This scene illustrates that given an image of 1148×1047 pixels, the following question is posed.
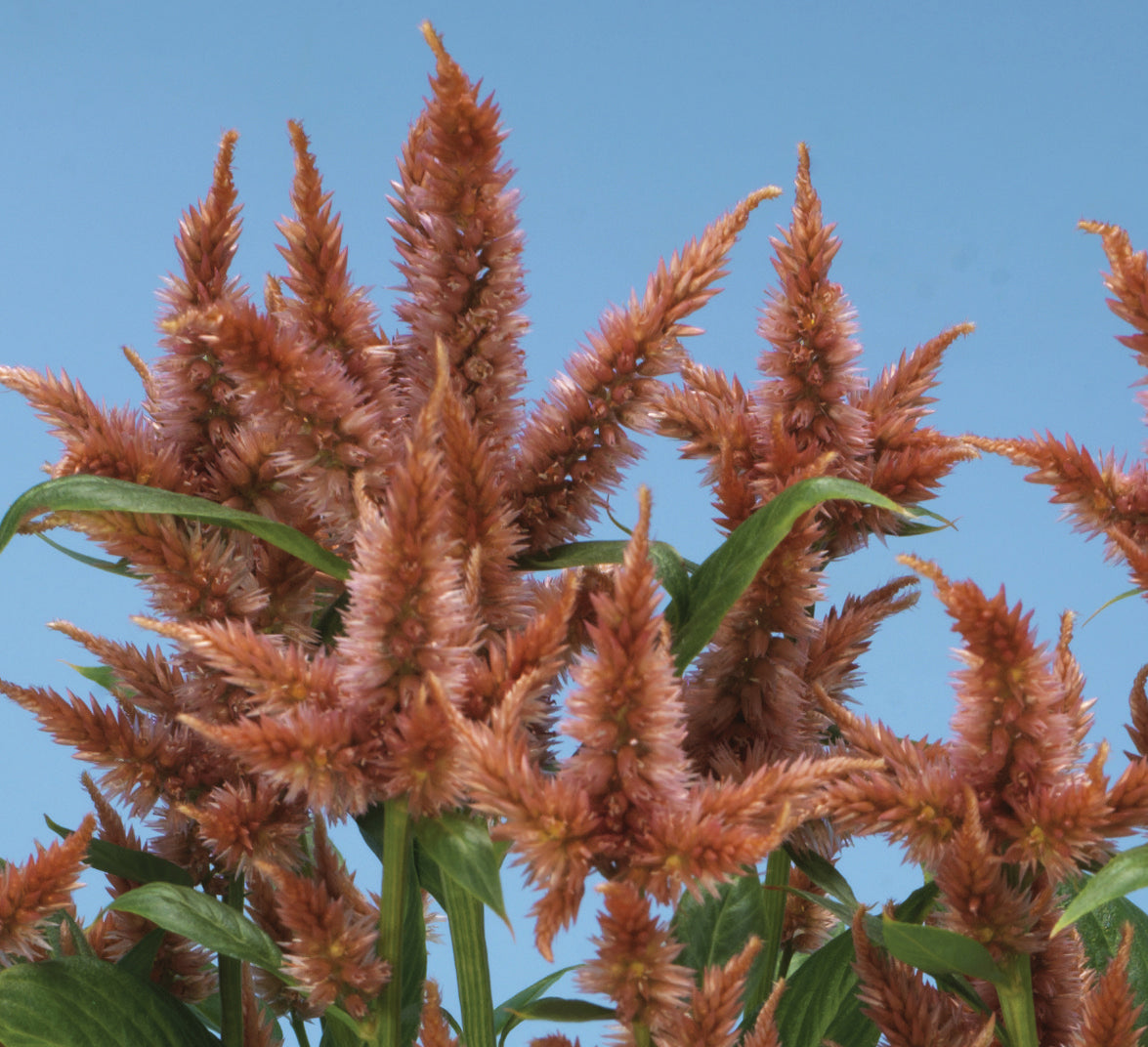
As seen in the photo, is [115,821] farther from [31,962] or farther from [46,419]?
[46,419]

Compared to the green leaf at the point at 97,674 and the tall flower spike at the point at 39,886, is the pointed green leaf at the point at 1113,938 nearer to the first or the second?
the tall flower spike at the point at 39,886

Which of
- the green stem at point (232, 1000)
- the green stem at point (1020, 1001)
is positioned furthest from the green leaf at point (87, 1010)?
the green stem at point (1020, 1001)

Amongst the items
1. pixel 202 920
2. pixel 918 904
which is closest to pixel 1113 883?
pixel 918 904

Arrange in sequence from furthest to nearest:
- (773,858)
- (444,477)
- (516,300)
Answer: (773,858), (516,300), (444,477)

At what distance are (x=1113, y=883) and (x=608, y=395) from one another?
0.45m

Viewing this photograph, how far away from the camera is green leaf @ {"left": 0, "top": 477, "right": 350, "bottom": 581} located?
0.89m

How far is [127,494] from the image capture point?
2.96 feet

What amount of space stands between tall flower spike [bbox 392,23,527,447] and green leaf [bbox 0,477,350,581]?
135 millimetres

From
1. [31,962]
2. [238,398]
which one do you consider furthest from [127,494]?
[31,962]

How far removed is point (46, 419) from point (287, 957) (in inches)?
17.2

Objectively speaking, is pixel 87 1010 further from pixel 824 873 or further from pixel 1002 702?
pixel 1002 702

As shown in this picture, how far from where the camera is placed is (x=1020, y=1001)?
963 millimetres

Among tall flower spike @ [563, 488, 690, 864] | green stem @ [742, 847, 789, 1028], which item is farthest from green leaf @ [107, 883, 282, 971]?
green stem @ [742, 847, 789, 1028]

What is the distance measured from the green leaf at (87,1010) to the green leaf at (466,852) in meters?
0.35
